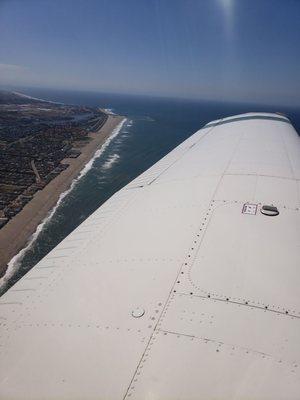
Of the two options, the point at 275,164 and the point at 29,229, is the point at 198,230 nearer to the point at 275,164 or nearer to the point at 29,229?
the point at 275,164

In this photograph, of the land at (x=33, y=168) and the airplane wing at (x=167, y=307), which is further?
the land at (x=33, y=168)

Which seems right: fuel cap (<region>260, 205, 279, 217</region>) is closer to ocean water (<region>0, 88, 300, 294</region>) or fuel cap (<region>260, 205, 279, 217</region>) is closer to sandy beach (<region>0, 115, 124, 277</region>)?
ocean water (<region>0, 88, 300, 294</region>)

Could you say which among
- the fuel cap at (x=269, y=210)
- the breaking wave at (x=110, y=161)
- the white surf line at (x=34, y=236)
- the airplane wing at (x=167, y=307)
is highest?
the fuel cap at (x=269, y=210)

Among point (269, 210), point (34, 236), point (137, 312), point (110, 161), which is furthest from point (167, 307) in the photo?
point (110, 161)

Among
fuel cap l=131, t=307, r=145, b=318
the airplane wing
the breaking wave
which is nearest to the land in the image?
the breaking wave

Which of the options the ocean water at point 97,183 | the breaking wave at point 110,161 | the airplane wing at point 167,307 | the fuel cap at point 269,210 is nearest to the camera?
the airplane wing at point 167,307

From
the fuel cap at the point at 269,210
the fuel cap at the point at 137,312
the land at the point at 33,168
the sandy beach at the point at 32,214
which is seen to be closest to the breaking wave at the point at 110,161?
the sandy beach at the point at 32,214

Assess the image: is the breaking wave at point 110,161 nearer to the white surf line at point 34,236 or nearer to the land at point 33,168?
the white surf line at point 34,236

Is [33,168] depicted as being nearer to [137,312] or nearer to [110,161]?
[110,161]

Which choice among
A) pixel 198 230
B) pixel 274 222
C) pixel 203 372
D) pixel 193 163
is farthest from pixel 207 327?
pixel 193 163
